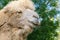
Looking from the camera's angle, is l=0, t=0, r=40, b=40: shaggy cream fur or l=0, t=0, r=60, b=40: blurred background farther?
l=0, t=0, r=60, b=40: blurred background

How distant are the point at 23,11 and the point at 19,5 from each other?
0.33 ft

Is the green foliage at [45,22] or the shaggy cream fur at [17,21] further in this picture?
the green foliage at [45,22]

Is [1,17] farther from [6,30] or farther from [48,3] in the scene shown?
[48,3]

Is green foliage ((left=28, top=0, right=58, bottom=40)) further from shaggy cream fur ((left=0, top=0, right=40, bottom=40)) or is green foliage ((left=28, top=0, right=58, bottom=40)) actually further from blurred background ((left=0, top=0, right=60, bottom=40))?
shaggy cream fur ((left=0, top=0, right=40, bottom=40))

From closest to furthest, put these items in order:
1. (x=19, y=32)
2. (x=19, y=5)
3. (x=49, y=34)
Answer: (x=19, y=32) → (x=19, y=5) → (x=49, y=34)

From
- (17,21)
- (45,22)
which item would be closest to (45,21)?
(45,22)

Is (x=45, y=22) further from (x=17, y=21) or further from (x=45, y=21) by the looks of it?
(x=17, y=21)

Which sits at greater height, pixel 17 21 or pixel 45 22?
pixel 17 21

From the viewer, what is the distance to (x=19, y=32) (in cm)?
291

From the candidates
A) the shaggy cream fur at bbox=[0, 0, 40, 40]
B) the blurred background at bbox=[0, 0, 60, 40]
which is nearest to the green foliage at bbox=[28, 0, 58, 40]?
the blurred background at bbox=[0, 0, 60, 40]

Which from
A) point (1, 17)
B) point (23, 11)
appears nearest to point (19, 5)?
point (23, 11)

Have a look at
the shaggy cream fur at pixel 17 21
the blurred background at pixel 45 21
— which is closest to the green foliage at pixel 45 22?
the blurred background at pixel 45 21

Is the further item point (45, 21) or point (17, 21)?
point (45, 21)

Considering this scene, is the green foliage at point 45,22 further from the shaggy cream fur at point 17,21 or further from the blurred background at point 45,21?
the shaggy cream fur at point 17,21
